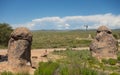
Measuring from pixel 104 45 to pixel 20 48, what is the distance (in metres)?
11.2

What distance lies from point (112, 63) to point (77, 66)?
46.4 feet

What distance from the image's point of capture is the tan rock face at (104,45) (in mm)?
29766

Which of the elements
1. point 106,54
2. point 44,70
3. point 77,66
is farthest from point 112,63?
point 77,66

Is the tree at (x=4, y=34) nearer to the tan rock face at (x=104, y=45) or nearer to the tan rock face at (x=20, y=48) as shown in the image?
the tan rock face at (x=104, y=45)

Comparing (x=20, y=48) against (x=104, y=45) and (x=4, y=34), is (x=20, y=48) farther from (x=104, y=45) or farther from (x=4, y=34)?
(x=4, y=34)

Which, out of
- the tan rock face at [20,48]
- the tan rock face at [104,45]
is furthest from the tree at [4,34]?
the tan rock face at [20,48]

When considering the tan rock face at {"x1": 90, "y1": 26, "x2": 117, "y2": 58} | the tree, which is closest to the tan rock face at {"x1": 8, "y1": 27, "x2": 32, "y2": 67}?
the tan rock face at {"x1": 90, "y1": 26, "x2": 117, "y2": 58}

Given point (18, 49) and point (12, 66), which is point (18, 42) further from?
point (12, 66)

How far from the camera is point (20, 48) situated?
21.6m

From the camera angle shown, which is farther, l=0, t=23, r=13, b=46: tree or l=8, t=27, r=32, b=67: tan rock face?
l=0, t=23, r=13, b=46: tree

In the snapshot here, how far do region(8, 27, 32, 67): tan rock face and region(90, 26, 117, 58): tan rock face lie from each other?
1000 cm

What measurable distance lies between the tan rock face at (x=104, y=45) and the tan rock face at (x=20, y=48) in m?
10.0

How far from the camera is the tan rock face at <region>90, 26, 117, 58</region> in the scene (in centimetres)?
2977

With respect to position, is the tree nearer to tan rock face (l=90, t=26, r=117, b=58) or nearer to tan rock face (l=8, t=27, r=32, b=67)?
tan rock face (l=90, t=26, r=117, b=58)
